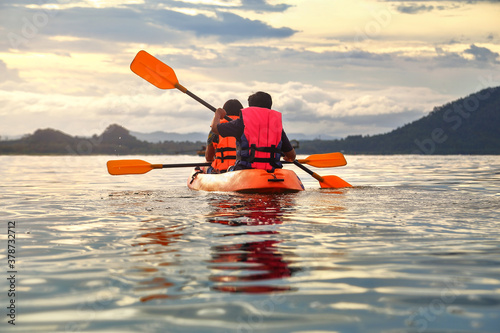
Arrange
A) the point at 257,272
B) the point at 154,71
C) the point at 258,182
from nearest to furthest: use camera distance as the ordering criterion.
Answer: the point at 257,272
the point at 258,182
the point at 154,71

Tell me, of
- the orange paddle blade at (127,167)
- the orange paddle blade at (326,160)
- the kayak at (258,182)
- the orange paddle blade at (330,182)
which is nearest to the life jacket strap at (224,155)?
the kayak at (258,182)

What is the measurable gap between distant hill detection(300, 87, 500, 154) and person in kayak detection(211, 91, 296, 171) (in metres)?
121

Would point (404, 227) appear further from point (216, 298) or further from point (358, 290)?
point (216, 298)

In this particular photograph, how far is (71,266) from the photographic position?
4.08 m

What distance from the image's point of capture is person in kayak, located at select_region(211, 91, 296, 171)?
9.41m

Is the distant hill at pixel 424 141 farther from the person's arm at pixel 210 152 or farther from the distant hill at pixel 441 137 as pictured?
the person's arm at pixel 210 152

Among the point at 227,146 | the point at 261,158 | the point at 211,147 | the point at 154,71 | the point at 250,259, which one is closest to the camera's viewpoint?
the point at 250,259

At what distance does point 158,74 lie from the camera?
1286cm

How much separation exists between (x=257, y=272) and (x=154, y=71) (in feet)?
32.4

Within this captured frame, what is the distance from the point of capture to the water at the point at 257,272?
282 cm

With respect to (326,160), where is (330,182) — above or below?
below

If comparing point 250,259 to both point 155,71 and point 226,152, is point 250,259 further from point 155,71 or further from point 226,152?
point 155,71

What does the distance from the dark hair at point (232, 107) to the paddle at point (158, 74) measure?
123 centimetres

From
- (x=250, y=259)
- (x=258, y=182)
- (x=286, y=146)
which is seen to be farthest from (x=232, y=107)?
(x=250, y=259)
